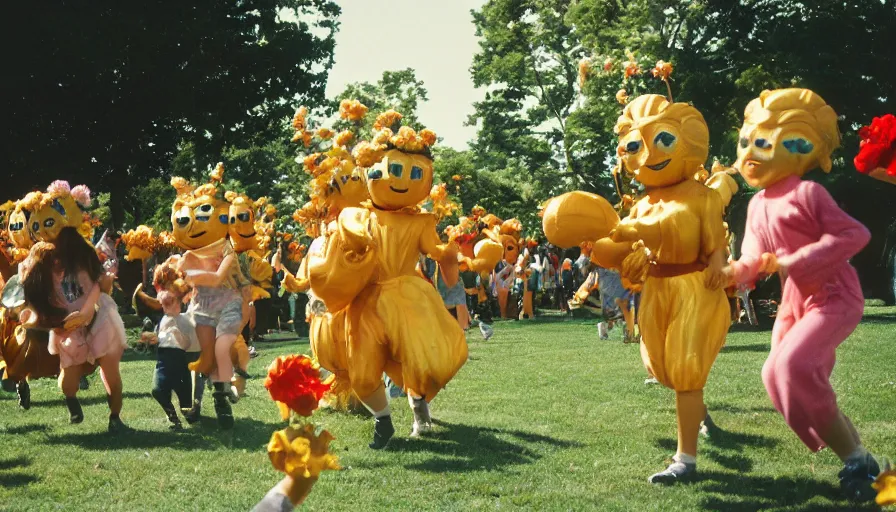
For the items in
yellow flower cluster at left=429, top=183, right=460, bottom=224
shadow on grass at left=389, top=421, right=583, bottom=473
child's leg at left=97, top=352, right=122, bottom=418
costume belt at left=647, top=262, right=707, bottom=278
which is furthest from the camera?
child's leg at left=97, top=352, right=122, bottom=418

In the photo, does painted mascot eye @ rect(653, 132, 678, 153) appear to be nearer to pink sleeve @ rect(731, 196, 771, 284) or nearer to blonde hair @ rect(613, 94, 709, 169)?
blonde hair @ rect(613, 94, 709, 169)

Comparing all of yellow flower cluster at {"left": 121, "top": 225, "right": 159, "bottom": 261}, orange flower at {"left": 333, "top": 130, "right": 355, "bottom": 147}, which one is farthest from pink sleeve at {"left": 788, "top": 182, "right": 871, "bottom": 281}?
yellow flower cluster at {"left": 121, "top": 225, "right": 159, "bottom": 261}

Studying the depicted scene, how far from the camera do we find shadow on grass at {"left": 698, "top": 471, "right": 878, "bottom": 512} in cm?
571

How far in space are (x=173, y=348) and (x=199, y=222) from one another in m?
1.11

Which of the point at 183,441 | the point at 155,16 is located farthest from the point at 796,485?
the point at 155,16

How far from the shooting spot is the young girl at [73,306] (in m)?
8.93

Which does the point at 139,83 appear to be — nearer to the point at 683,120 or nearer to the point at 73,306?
the point at 73,306

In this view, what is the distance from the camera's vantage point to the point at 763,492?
6090mm

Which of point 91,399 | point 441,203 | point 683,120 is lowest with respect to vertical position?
point 91,399

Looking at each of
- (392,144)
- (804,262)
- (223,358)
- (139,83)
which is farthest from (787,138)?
(139,83)

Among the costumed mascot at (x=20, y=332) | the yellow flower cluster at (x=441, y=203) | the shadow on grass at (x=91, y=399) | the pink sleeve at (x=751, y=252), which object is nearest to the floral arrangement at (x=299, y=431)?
the pink sleeve at (x=751, y=252)

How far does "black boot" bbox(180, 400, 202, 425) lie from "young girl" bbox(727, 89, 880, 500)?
5512 mm

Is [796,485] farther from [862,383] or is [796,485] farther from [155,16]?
[155,16]

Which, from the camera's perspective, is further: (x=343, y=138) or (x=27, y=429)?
(x=27, y=429)
